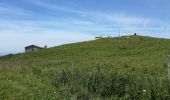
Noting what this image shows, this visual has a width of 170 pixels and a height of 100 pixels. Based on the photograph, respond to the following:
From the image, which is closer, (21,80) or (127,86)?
(127,86)

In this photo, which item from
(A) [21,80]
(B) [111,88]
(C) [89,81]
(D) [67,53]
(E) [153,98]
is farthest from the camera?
(D) [67,53]

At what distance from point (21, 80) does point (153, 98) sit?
1018 centimetres

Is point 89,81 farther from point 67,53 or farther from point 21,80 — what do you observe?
point 67,53

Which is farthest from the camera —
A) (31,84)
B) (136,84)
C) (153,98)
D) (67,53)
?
(67,53)

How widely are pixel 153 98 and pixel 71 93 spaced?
3.78 metres

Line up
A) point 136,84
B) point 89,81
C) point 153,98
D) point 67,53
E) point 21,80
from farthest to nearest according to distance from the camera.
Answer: point 67,53
point 21,80
point 89,81
point 136,84
point 153,98

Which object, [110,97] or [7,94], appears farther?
[7,94]

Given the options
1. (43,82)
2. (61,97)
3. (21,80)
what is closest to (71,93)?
(61,97)

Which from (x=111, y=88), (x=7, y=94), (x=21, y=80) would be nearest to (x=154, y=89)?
(x=111, y=88)

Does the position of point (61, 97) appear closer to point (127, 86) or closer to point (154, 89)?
point (127, 86)

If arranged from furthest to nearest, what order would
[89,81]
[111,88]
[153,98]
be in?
[89,81]
[111,88]
[153,98]

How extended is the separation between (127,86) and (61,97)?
96.1 inches

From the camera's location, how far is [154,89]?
12.8 metres

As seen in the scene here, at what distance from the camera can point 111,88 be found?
15031 millimetres
